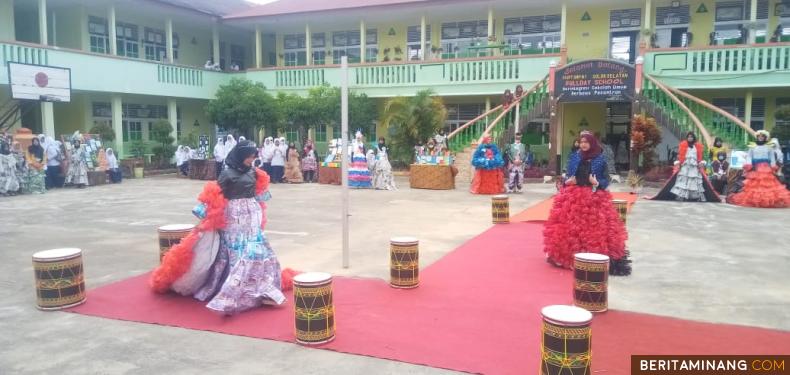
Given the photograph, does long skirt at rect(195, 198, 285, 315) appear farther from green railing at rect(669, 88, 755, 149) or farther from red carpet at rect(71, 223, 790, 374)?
green railing at rect(669, 88, 755, 149)

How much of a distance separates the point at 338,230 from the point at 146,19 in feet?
58.6

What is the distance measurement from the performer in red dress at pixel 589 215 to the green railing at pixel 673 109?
10.1m

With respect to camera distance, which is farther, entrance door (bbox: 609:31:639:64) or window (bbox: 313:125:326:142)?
window (bbox: 313:125:326:142)

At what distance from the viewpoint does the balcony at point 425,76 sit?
19.5 metres

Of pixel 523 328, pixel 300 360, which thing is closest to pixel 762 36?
pixel 523 328

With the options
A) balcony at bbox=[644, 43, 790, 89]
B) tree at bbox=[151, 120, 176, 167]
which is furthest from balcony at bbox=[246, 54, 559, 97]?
tree at bbox=[151, 120, 176, 167]

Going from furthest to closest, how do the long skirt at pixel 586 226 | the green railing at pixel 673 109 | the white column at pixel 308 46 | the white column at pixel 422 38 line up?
the white column at pixel 308 46, the white column at pixel 422 38, the green railing at pixel 673 109, the long skirt at pixel 586 226

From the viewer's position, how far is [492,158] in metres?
14.9

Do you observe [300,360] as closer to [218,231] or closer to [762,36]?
[218,231]

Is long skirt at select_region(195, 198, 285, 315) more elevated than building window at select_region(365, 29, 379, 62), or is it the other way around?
building window at select_region(365, 29, 379, 62)

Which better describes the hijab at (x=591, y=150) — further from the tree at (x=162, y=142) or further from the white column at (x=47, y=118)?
the tree at (x=162, y=142)

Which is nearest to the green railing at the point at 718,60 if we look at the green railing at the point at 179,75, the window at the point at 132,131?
the green railing at the point at 179,75

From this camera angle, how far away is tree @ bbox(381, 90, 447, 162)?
1825 centimetres

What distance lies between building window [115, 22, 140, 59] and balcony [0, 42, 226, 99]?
2.19 m
